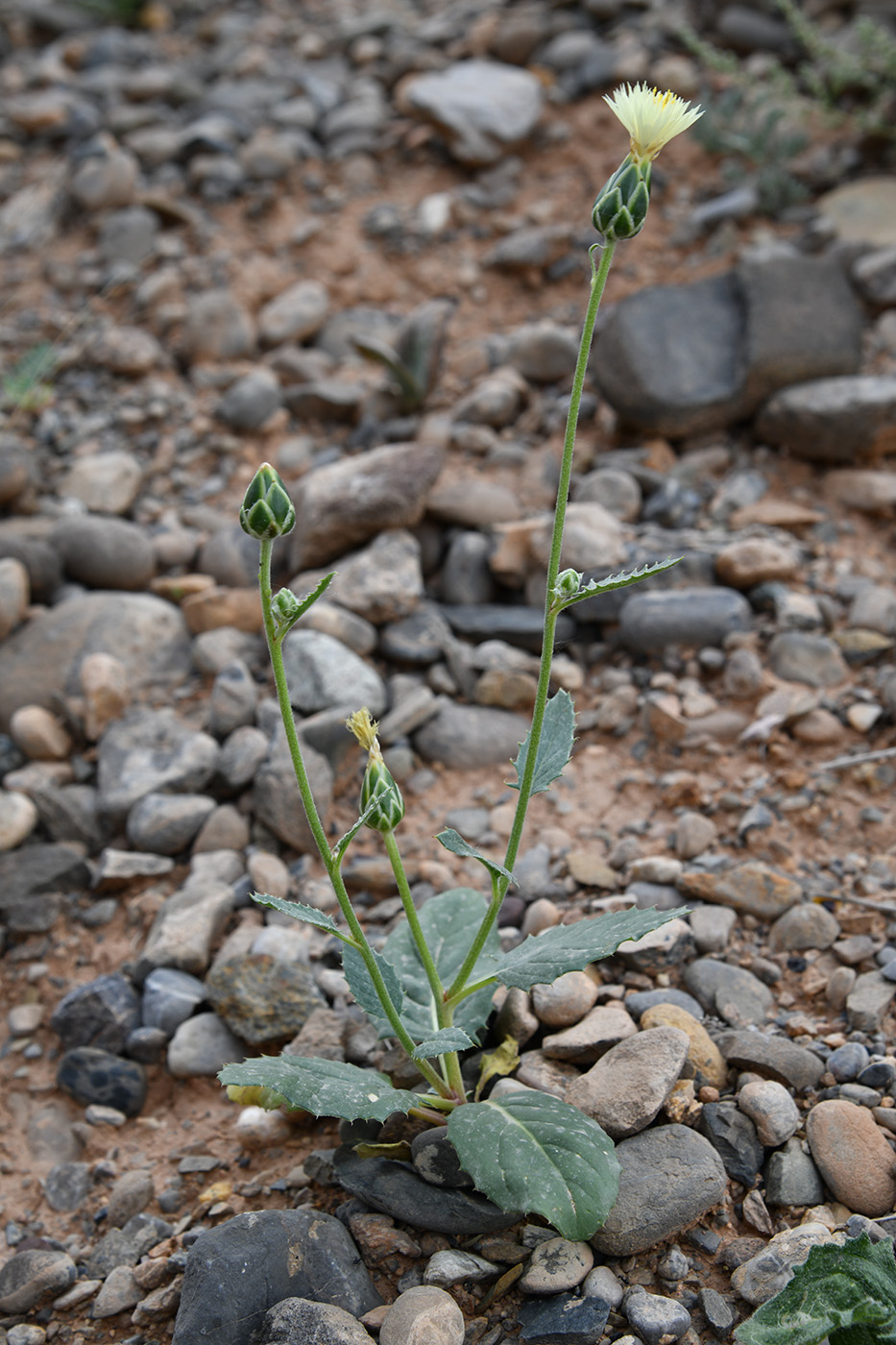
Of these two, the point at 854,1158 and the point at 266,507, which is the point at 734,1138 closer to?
the point at 854,1158

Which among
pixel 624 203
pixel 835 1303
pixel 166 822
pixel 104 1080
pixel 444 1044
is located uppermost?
pixel 624 203

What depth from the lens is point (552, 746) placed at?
2.15 meters

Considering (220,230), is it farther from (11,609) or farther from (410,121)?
(11,609)

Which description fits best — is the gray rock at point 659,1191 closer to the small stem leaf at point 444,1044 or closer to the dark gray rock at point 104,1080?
the small stem leaf at point 444,1044

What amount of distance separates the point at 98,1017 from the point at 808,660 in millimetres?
2490

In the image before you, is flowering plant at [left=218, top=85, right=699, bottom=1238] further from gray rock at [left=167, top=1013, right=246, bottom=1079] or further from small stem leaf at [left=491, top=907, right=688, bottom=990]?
gray rock at [left=167, top=1013, right=246, bottom=1079]

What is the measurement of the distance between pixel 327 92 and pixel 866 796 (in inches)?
224

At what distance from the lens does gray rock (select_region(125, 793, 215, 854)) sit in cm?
329

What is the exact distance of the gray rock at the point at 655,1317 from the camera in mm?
1854

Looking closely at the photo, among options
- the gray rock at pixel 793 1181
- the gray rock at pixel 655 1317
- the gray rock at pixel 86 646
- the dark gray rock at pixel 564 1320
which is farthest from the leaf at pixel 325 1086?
the gray rock at pixel 86 646

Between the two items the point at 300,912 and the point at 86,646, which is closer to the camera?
the point at 300,912

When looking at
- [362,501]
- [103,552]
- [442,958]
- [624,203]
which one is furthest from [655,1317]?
[103,552]

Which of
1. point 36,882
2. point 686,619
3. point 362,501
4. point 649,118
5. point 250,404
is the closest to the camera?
point 649,118

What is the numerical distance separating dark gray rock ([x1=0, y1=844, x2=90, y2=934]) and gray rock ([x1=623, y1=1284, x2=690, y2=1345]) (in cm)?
204
